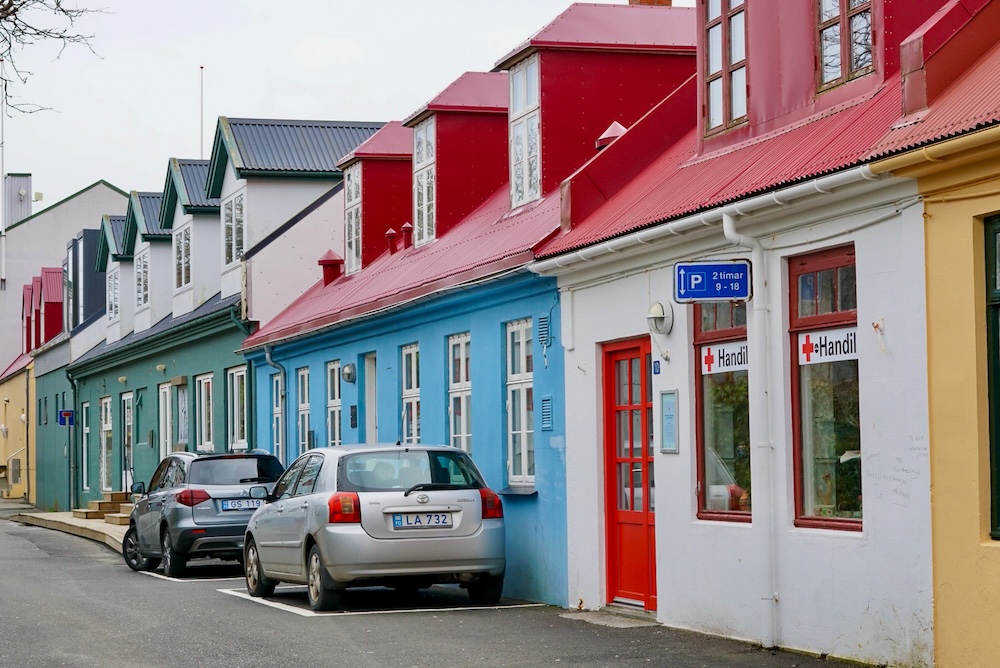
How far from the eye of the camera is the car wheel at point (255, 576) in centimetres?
1659

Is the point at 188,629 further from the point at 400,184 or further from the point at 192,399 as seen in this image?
the point at 192,399

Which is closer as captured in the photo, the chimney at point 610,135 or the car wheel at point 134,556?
the chimney at point 610,135

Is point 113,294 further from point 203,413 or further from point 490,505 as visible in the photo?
point 490,505

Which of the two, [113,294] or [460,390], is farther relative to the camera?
[113,294]

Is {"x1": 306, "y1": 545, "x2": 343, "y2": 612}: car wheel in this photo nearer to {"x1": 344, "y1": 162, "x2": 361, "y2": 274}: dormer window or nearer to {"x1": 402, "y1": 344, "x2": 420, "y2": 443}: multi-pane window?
{"x1": 402, "y1": 344, "x2": 420, "y2": 443}: multi-pane window

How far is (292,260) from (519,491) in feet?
43.0

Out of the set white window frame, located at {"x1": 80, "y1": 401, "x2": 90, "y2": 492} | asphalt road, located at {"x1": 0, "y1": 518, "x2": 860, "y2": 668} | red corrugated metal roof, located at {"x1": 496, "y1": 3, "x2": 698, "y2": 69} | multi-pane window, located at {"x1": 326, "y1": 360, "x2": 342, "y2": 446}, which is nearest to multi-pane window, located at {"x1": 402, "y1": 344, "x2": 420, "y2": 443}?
asphalt road, located at {"x1": 0, "y1": 518, "x2": 860, "y2": 668}

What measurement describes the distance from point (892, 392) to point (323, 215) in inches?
784

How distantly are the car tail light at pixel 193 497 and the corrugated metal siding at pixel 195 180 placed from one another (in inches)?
551

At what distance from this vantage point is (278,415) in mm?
26766

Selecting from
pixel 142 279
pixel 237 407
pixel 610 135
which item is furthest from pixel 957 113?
pixel 142 279

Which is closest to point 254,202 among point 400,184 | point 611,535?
point 400,184

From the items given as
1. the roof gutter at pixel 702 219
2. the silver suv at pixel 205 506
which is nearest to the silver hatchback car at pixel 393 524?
the roof gutter at pixel 702 219

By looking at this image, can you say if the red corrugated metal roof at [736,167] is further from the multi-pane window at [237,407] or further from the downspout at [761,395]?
the multi-pane window at [237,407]
